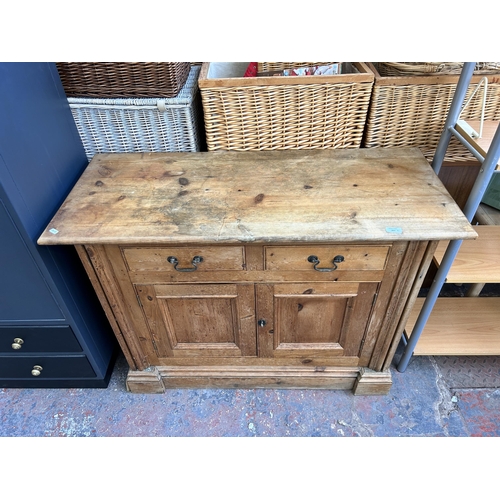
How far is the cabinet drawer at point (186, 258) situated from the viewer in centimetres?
106

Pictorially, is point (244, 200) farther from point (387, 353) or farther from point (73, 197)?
point (387, 353)

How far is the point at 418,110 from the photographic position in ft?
4.05

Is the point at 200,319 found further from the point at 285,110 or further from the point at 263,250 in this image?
the point at 285,110

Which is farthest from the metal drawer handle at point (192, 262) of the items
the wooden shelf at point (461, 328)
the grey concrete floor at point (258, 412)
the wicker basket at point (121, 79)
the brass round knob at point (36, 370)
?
the wooden shelf at point (461, 328)

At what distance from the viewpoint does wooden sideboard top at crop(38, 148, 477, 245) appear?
100cm

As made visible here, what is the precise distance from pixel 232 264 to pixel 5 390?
1.25m

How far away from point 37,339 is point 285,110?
122cm

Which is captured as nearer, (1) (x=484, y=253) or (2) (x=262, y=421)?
(1) (x=484, y=253)

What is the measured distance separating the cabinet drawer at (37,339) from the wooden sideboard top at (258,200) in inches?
18.0

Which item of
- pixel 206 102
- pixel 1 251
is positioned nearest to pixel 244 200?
pixel 206 102

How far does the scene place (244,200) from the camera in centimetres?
111

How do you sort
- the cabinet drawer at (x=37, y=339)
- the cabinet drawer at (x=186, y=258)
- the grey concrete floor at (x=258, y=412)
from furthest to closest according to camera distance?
the grey concrete floor at (x=258, y=412) < the cabinet drawer at (x=37, y=339) < the cabinet drawer at (x=186, y=258)

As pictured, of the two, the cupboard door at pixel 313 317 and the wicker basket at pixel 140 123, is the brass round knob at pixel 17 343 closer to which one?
the wicker basket at pixel 140 123

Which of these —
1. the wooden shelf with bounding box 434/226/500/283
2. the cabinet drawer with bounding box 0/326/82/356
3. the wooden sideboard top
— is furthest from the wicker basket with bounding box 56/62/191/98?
the wooden shelf with bounding box 434/226/500/283
